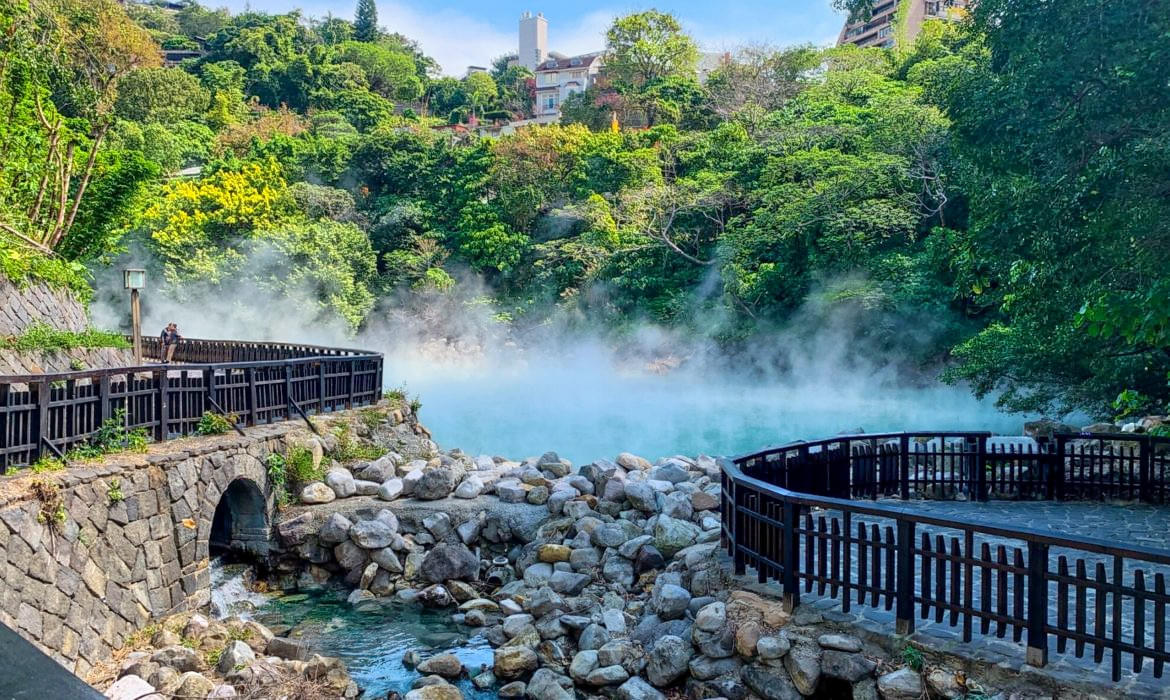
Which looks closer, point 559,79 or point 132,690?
point 132,690

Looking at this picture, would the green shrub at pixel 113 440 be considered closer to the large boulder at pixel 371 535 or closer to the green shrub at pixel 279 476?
the green shrub at pixel 279 476

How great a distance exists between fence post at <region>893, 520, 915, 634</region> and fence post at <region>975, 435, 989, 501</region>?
522 cm

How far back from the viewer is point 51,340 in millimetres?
15039

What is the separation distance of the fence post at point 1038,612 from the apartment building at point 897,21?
1690 inches

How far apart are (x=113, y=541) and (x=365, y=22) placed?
78.8 m

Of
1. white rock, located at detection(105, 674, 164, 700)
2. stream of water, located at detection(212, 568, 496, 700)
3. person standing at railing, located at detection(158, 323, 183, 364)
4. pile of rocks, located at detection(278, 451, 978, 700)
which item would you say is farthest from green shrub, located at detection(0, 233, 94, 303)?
white rock, located at detection(105, 674, 164, 700)

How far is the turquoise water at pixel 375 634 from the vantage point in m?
8.52

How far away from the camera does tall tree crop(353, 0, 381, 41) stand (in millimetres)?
77625

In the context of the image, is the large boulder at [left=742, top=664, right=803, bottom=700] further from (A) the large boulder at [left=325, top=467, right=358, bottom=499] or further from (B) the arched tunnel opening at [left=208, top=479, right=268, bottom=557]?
(A) the large boulder at [left=325, top=467, right=358, bottom=499]

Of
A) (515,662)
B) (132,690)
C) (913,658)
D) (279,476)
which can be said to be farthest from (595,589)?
(279,476)

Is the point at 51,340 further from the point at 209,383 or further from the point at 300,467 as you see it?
the point at 300,467

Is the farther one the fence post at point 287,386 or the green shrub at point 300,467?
the fence post at point 287,386

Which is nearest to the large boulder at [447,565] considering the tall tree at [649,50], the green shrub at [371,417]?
the green shrub at [371,417]

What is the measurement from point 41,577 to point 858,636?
7068 mm
